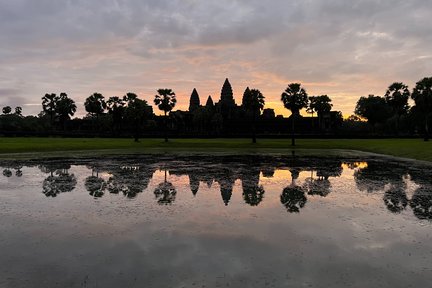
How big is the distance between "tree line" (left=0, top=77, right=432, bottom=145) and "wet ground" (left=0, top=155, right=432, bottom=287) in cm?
5685

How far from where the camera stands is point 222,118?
129000 mm

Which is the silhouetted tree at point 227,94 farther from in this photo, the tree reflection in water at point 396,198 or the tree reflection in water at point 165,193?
the tree reflection in water at point 396,198

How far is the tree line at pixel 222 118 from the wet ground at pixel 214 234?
5685cm

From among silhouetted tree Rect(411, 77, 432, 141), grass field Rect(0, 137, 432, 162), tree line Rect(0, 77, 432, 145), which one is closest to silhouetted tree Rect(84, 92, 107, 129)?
tree line Rect(0, 77, 432, 145)

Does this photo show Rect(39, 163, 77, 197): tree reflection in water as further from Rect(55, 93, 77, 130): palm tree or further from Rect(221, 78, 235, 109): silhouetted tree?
Rect(221, 78, 235, 109): silhouetted tree

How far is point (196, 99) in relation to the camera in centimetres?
16600

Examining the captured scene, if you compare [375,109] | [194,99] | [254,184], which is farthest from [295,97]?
[194,99]

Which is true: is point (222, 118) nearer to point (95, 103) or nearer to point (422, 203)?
point (95, 103)

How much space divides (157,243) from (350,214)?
632 centimetres

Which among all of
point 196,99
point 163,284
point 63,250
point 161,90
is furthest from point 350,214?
Answer: point 196,99

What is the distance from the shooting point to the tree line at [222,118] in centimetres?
8406

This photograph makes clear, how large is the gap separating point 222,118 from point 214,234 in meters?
120

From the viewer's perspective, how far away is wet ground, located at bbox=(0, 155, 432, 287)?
650 centimetres

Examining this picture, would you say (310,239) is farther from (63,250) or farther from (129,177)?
(129,177)
